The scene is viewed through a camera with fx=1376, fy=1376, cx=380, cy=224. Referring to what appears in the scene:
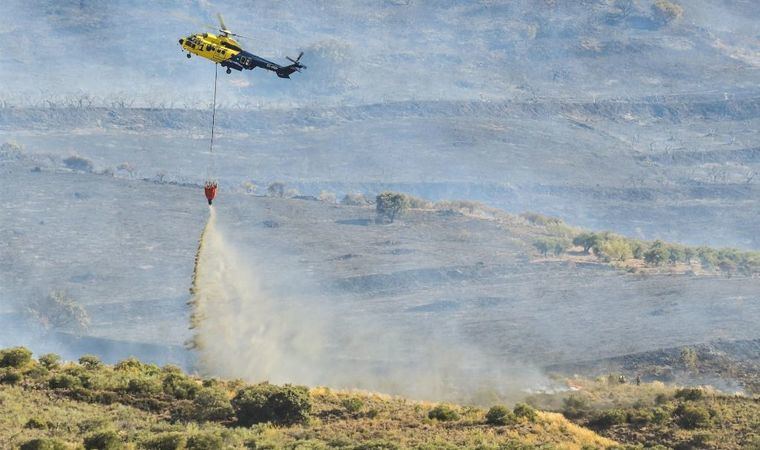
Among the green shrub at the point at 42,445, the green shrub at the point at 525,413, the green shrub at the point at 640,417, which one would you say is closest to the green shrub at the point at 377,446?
the green shrub at the point at 525,413

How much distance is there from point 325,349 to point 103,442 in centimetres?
6230

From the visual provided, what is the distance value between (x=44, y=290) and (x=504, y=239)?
5690 cm

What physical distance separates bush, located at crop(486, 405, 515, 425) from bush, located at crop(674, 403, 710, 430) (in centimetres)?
848

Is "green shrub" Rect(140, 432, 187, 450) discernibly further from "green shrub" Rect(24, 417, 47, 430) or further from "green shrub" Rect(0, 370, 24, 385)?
"green shrub" Rect(0, 370, 24, 385)

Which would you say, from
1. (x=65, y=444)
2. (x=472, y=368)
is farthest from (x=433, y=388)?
(x=65, y=444)

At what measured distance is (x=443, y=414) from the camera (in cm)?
5919

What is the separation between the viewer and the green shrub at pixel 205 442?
160ft

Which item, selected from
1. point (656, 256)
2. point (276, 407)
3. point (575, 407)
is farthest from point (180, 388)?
point (656, 256)

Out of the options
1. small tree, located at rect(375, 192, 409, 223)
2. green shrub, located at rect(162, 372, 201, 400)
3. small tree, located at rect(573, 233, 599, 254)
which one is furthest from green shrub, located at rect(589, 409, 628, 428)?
small tree, located at rect(375, 192, 409, 223)

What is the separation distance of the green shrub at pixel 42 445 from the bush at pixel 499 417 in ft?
66.8

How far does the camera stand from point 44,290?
467 feet

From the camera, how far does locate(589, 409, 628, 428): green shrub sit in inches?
2527

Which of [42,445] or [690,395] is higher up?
[42,445]

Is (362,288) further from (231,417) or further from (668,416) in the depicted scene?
(231,417)
